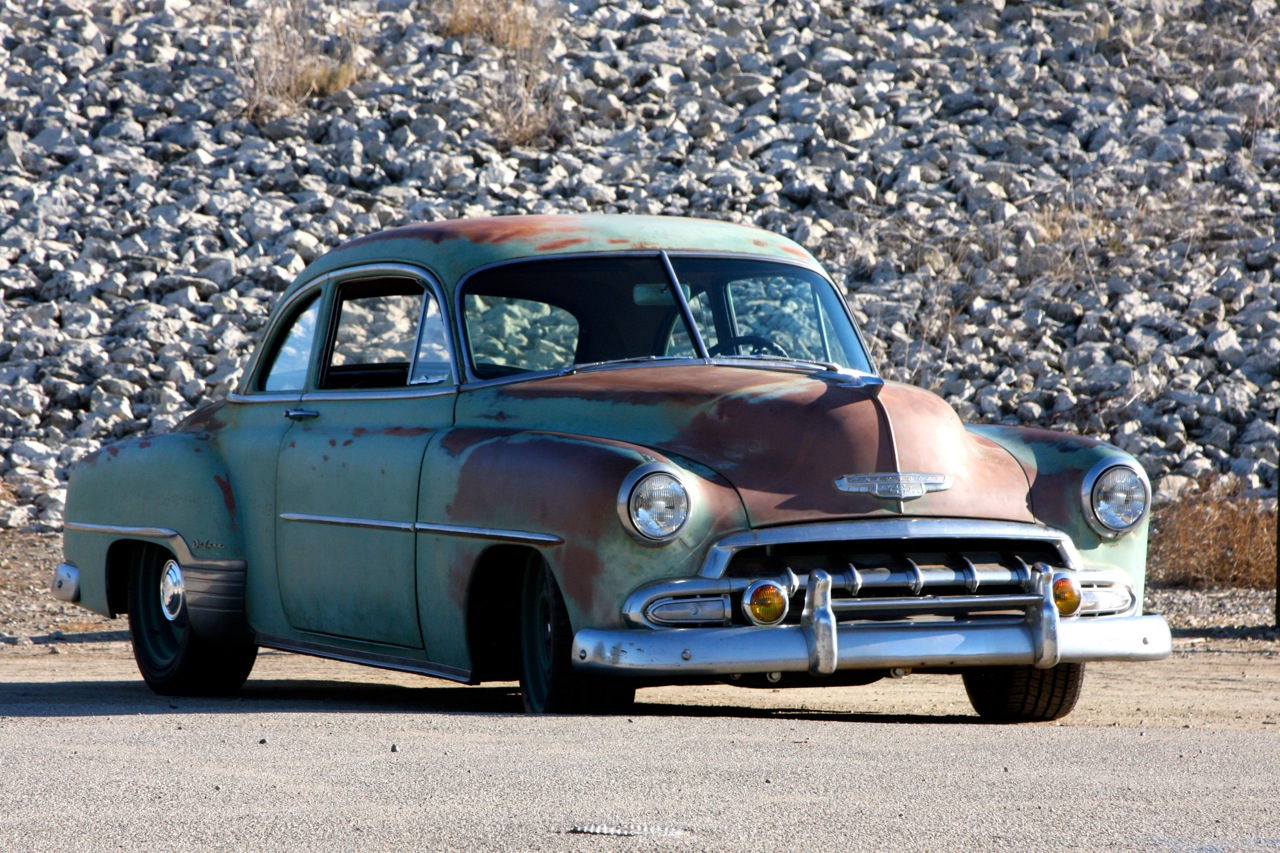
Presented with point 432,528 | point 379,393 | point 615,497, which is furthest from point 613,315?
point 615,497

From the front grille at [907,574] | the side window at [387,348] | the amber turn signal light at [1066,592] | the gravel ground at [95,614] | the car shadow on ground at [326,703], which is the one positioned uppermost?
the side window at [387,348]

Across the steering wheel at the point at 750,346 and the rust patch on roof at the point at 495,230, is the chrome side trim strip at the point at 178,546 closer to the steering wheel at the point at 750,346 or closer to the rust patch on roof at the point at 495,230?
the rust patch on roof at the point at 495,230

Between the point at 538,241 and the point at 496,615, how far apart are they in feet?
4.69

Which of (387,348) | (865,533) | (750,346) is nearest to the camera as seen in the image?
(865,533)

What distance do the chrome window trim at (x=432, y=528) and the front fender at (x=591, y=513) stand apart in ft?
0.06

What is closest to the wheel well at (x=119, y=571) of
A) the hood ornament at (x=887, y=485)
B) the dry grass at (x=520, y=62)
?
the hood ornament at (x=887, y=485)

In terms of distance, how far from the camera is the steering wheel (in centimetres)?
633

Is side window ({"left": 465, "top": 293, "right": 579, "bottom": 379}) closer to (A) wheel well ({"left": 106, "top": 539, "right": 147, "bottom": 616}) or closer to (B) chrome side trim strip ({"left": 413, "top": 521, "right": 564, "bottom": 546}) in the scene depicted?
(B) chrome side trim strip ({"left": 413, "top": 521, "right": 564, "bottom": 546})

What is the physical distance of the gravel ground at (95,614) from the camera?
33.0ft

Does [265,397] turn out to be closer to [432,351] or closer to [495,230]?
[432,351]

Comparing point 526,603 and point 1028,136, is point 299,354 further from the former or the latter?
point 1028,136

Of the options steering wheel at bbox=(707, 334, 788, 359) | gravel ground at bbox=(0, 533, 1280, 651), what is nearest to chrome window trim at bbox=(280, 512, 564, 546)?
steering wheel at bbox=(707, 334, 788, 359)

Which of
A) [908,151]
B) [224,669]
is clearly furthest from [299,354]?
[908,151]

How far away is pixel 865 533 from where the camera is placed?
5242mm
